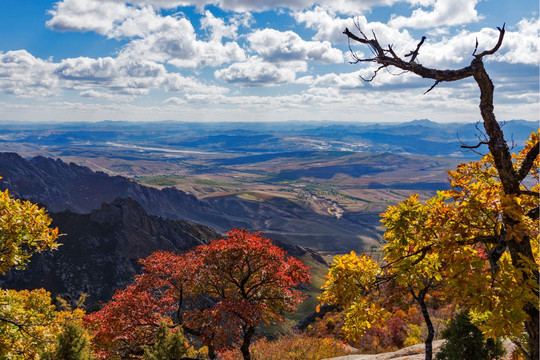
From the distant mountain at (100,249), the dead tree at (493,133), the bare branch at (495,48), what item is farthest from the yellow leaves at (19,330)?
the distant mountain at (100,249)

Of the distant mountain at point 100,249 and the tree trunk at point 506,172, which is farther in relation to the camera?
the distant mountain at point 100,249

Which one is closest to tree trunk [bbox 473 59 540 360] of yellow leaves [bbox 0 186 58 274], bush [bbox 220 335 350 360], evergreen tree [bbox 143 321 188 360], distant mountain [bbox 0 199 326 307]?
yellow leaves [bbox 0 186 58 274]

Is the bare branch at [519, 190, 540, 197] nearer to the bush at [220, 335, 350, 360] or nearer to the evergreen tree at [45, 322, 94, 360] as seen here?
the evergreen tree at [45, 322, 94, 360]

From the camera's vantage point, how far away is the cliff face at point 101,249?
89500mm

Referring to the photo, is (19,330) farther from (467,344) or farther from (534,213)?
(467,344)

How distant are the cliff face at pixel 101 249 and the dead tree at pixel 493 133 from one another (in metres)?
97.6

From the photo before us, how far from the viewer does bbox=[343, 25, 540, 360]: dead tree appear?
26.8 ft

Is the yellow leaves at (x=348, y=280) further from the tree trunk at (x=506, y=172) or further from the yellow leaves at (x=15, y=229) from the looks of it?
the yellow leaves at (x=15, y=229)

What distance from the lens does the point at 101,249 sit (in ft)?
354

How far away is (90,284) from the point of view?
9250cm

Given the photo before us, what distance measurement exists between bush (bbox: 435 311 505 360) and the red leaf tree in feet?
27.9

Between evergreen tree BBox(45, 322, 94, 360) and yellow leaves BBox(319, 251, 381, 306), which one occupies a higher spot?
yellow leaves BBox(319, 251, 381, 306)

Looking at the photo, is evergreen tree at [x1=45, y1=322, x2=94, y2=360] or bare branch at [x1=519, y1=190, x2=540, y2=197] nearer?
bare branch at [x1=519, y1=190, x2=540, y2=197]

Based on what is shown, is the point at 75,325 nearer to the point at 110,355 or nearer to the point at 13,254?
the point at 110,355
